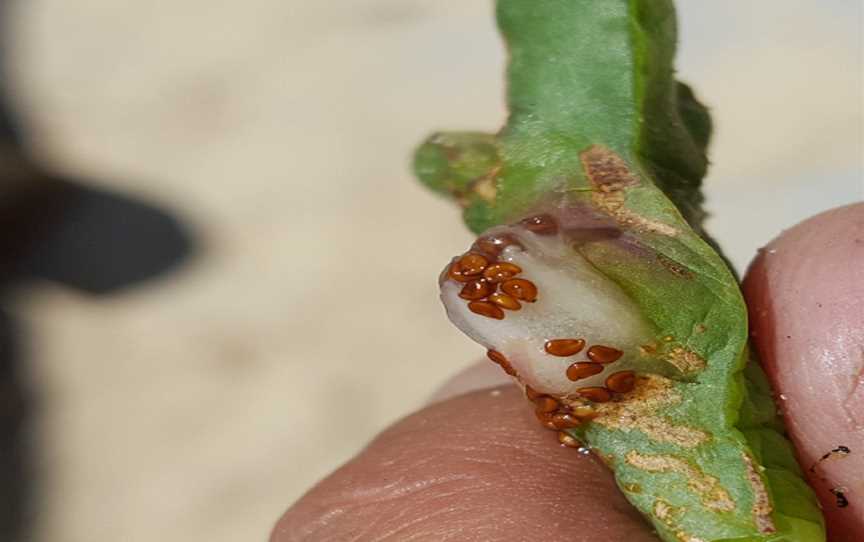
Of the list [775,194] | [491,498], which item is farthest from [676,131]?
[775,194]

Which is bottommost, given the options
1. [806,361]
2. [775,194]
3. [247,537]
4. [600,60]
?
[247,537]

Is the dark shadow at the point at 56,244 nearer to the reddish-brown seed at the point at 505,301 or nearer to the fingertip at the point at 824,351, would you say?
the reddish-brown seed at the point at 505,301

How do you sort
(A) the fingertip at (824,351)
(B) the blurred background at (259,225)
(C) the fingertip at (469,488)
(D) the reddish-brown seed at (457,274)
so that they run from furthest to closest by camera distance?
(B) the blurred background at (259,225)
(C) the fingertip at (469,488)
(A) the fingertip at (824,351)
(D) the reddish-brown seed at (457,274)

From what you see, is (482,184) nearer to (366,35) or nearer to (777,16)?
(777,16)

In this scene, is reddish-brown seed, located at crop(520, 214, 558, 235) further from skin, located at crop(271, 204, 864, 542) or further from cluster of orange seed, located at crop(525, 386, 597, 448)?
skin, located at crop(271, 204, 864, 542)

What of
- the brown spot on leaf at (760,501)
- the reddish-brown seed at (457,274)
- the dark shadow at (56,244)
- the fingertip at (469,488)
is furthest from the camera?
the dark shadow at (56,244)

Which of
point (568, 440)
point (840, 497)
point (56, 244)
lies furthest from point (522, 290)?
point (56, 244)

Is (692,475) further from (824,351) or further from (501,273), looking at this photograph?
(501,273)

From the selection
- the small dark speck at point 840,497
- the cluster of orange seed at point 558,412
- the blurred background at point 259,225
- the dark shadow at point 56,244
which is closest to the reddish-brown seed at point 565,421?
the cluster of orange seed at point 558,412
